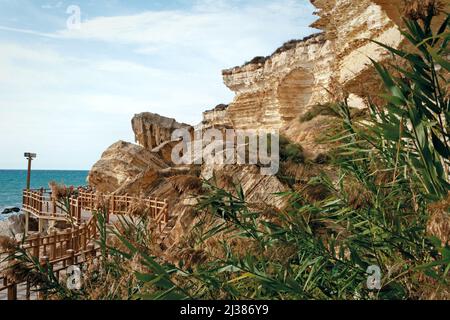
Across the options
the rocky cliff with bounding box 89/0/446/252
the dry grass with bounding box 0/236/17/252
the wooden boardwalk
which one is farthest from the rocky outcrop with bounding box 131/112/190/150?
the dry grass with bounding box 0/236/17/252

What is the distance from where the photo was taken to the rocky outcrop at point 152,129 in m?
29.6

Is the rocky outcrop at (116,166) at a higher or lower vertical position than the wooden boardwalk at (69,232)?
higher

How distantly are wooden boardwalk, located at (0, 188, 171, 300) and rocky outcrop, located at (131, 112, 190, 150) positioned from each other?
882 centimetres

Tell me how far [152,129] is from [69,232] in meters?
20.5

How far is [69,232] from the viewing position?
9.81 metres

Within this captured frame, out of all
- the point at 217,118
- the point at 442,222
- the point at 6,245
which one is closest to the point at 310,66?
the point at 217,118

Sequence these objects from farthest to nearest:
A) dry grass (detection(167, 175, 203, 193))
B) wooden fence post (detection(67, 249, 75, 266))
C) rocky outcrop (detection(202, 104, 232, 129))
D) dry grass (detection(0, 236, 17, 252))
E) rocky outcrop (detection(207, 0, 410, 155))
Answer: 1. rocky outcrop (detection(202, 104, 232, 129))
2. rocky outcrop (detection(207, 0, 410, 155))
3. wooden fence post (detection(67, 249, 75, 266))
4. dry grass (detection(0, 236, 17, 252))
5. dry grass (detection(167, 175, 203, 193))

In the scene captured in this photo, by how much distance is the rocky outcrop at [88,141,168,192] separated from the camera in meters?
21.9

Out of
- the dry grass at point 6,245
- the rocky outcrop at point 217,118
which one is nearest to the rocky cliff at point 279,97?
the rocky outcrop at point 217,118

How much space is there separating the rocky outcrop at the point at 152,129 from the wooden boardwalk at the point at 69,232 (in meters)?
8.82

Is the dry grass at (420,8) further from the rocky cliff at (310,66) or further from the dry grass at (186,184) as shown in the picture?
the rocky cliff at (310,66)

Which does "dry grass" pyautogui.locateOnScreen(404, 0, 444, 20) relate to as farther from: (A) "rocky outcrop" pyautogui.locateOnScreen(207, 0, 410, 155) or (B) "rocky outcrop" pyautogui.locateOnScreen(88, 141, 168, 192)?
(B) "rocky outcrop" pyautogui.locateOnScreen(88, 141, 168, 192)

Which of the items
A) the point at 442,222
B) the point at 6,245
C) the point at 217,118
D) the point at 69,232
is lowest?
the point at 69,232

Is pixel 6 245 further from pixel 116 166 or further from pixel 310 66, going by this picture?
pixel 310 66
